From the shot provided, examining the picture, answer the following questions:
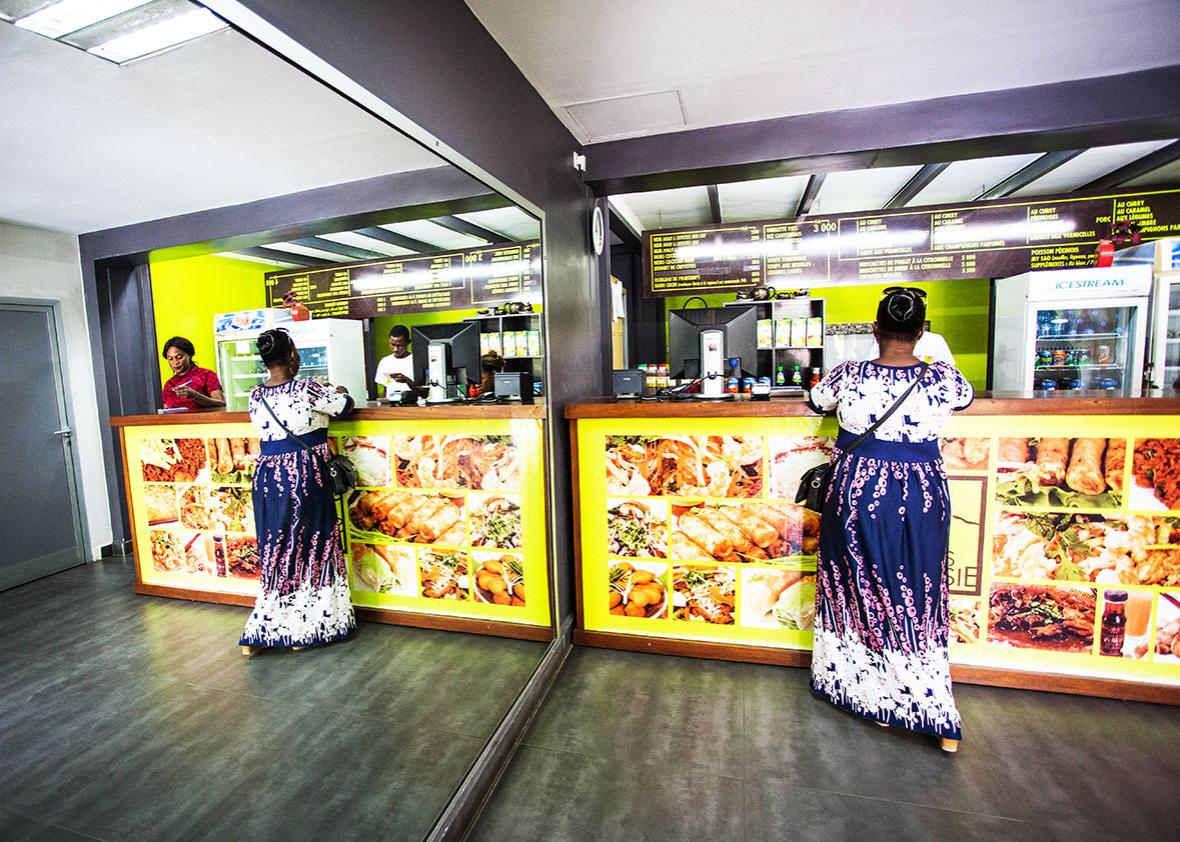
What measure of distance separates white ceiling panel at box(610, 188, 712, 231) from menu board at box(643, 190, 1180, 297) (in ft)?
1.15

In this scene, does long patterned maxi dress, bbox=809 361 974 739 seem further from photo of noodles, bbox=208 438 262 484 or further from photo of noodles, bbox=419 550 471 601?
photo of noodles, bbox=208 438 262 484

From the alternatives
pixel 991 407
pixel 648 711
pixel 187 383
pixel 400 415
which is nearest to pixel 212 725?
pixel 400 415

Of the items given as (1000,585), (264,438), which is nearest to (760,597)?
(1000,585)

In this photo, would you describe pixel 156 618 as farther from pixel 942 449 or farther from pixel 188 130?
pixel 942 449

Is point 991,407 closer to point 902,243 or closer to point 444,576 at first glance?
point 444,576

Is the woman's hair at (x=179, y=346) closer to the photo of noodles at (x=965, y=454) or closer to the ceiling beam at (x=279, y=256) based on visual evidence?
the ceiling beam at (x=279, y=256)

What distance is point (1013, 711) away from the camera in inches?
87.0

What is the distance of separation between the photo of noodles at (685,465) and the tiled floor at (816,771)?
900 millimetres

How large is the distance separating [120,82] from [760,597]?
116 inches

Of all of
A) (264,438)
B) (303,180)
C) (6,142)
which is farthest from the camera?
(264,438)

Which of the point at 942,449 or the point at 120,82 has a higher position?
the point at 120,82

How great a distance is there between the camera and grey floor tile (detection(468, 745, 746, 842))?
5.56 feet

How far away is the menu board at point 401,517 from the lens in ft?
9.21

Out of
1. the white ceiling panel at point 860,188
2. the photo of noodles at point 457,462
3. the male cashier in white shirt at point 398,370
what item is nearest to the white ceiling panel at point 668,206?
the white ceiling panel at point 860,188
